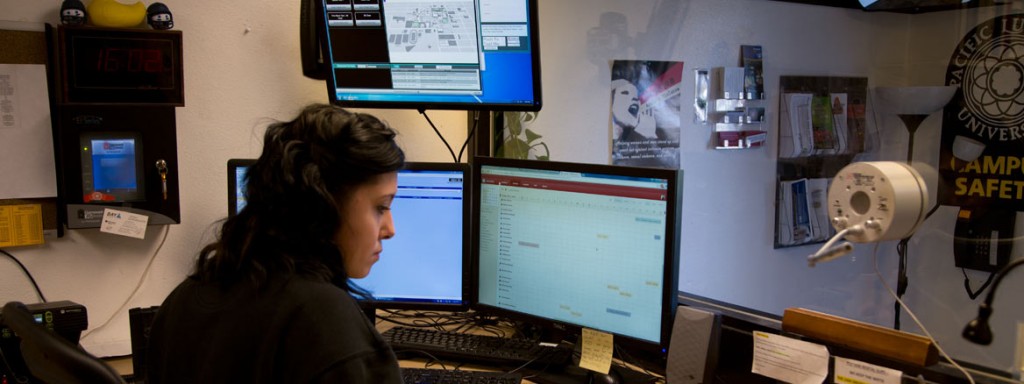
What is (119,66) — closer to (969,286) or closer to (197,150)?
(197,150)

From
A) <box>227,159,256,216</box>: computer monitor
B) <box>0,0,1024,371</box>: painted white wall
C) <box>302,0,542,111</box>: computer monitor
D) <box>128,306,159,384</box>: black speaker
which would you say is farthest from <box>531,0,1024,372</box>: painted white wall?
<box>128,306,159,384</box>: black speaker

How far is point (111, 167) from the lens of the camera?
1932mm

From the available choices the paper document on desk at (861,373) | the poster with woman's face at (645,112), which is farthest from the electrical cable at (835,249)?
the poster with woman's face at (645,112)

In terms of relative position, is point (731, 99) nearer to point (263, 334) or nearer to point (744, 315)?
point (744, 315)

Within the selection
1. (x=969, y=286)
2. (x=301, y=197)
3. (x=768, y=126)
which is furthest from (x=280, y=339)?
(x=768, y=126)

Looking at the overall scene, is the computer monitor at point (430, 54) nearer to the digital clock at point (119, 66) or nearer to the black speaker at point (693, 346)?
the digital clock at point (119, 66)

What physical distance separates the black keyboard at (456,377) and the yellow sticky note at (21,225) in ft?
3.26

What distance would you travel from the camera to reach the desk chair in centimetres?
90

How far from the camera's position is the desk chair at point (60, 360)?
2.96 feet

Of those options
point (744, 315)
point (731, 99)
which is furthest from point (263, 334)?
point (731, 99)

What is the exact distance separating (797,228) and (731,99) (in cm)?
50

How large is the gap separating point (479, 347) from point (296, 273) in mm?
753

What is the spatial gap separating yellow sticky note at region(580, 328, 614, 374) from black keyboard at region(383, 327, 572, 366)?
11cm

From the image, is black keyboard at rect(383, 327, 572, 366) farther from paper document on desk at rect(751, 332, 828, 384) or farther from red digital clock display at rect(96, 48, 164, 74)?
red digital clock display at rect(96, 48, 164, 74)
